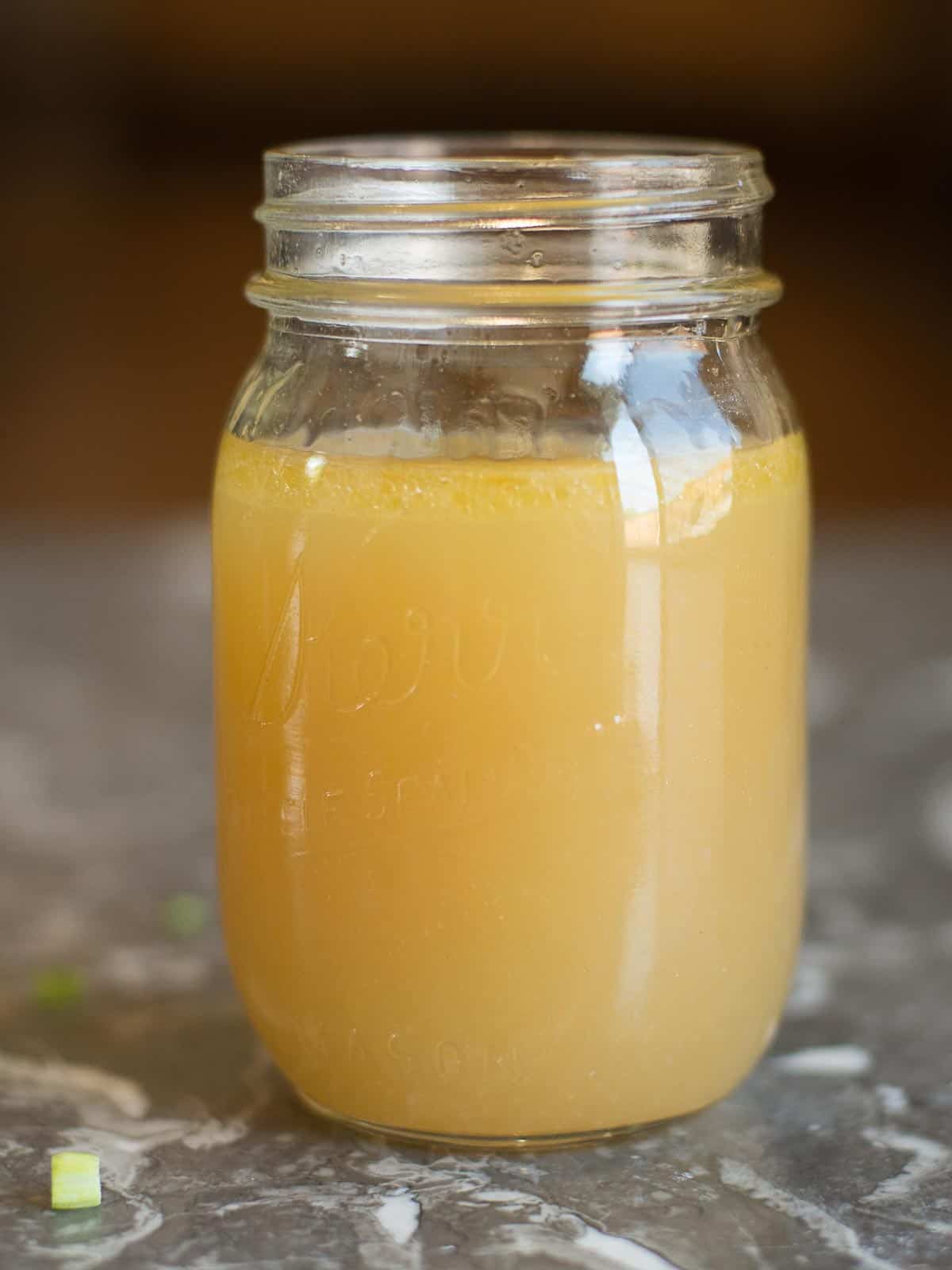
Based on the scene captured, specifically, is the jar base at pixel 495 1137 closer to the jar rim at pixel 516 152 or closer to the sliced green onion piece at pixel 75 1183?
the sliced green onion piece at pixel 75 1183

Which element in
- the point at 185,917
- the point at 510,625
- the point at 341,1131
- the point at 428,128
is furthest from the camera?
the point at 428,128

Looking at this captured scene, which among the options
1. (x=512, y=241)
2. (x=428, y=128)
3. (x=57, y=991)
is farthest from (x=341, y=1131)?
Result: (x=428, y=128)

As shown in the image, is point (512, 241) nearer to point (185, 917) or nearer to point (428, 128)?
point (185, 917)

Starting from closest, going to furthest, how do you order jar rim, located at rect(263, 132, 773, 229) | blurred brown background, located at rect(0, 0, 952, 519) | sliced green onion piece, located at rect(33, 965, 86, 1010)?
1. jar rim, located at rect(263, 132, 773, 229)
2. sliced green onion piece, located at rect(33, 965, 86, 1010)
3. blurred brown background, located at rect(0, 0, 952, 519)

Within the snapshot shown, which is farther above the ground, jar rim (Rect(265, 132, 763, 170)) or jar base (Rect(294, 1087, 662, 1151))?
jar rim (Rect(265, 132, 763, 170))

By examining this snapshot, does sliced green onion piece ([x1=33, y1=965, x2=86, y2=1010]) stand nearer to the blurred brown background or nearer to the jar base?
the jar base

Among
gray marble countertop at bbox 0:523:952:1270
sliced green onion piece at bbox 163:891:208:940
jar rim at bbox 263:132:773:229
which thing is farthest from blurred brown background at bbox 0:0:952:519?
jar rim at bbox 263:132:773:229

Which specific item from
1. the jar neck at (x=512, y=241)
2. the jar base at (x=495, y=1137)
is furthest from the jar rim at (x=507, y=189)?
the jar base at (x=495, y=1137)
